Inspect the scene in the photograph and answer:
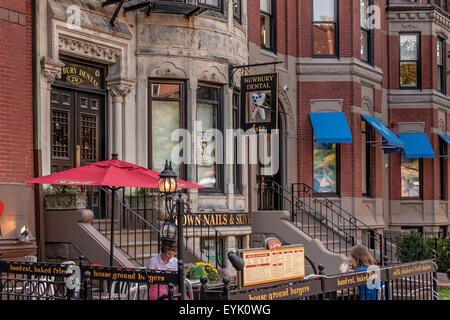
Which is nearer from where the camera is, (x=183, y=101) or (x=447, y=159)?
(x=183, y=101)

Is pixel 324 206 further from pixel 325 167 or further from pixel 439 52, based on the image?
pixel 439 52

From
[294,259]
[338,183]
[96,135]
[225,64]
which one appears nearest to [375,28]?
[338,183]

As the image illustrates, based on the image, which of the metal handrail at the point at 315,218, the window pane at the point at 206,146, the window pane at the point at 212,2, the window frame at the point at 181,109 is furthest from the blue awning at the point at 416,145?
the window frame at the point at 181,109

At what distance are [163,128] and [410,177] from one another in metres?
13.3

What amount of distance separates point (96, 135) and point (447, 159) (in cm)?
1697

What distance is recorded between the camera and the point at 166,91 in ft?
51.4

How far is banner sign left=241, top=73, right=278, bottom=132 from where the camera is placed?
54.5 ft

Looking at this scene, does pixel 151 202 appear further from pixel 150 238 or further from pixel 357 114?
pixel 357 114

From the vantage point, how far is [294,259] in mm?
8430

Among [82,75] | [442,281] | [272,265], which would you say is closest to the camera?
[272,265]

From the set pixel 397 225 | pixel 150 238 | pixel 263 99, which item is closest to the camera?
pixel 150 238

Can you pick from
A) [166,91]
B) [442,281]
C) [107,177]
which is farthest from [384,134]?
[107,177]

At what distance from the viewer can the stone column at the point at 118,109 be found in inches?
587

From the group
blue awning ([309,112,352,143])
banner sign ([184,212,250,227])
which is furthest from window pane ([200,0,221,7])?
blue awning ([309,112,352,143])
